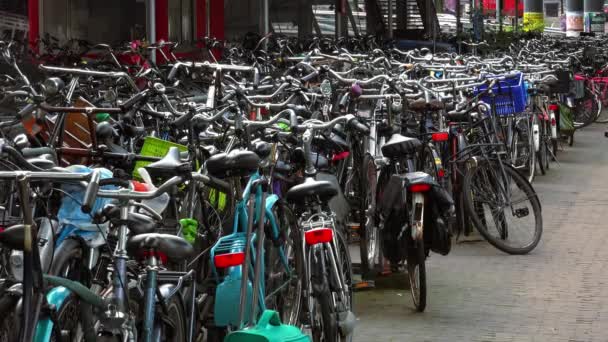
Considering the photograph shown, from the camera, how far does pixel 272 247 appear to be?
5.41 meters

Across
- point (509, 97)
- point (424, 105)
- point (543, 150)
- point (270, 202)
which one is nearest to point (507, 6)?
point (543, 150)

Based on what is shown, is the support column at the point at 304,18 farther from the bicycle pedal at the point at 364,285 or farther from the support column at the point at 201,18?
the bicycle pedal at the point at 364,285

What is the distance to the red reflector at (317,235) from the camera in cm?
529

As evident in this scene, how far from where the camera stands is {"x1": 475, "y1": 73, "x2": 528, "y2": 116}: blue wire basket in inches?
434

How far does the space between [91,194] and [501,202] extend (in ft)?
18.6

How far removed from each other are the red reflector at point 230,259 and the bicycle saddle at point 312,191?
1.88 feet

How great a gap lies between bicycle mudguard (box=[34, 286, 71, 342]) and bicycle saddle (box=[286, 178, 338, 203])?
→ 183cm

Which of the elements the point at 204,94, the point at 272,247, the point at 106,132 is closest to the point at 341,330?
the point at 272,247

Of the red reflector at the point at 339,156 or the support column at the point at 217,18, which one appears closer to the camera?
the red reflector at the point at 339,156

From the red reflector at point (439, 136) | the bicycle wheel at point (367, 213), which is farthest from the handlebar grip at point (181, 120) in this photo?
the red reflector at point (439, 136)

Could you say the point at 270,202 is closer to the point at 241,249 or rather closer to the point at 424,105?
the point at 241,249

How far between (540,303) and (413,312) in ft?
2.46

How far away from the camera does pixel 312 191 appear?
17.7ft

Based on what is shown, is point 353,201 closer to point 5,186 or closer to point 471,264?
point 471,264
